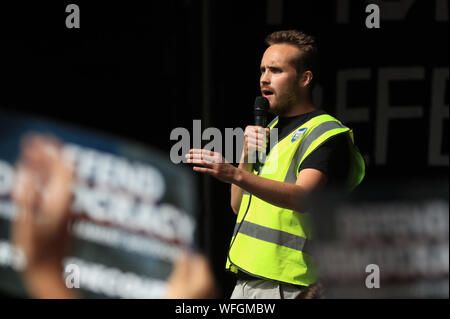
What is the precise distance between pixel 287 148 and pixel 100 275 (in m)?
2.03

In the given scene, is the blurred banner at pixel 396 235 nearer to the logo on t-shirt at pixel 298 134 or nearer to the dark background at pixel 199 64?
the logo on t-shirt at pixel 298 134

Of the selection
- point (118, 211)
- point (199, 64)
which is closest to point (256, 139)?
point (199, 64)

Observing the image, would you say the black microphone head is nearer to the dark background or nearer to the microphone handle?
the microphone handle

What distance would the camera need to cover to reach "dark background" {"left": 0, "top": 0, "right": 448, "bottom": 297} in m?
3.98

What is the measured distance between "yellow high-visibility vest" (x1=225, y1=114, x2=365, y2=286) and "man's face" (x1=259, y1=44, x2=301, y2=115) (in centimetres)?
13

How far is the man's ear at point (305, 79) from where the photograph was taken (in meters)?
2.55

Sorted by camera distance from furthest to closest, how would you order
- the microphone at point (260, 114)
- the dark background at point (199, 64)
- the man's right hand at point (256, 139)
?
→ the dark background at point (199, 64) → the microphone at point (260, 114) → the man's right hand at point (256, 139)

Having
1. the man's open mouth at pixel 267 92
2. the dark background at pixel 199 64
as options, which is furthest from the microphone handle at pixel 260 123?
the dark background at pixel 199 64

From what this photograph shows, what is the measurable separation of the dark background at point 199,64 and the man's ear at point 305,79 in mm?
1488

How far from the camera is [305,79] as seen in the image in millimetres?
2557

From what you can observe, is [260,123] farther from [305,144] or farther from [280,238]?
[280,238]

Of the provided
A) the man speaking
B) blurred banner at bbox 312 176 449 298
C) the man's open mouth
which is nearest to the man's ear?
the man speaking

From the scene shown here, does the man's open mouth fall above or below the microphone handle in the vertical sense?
above
